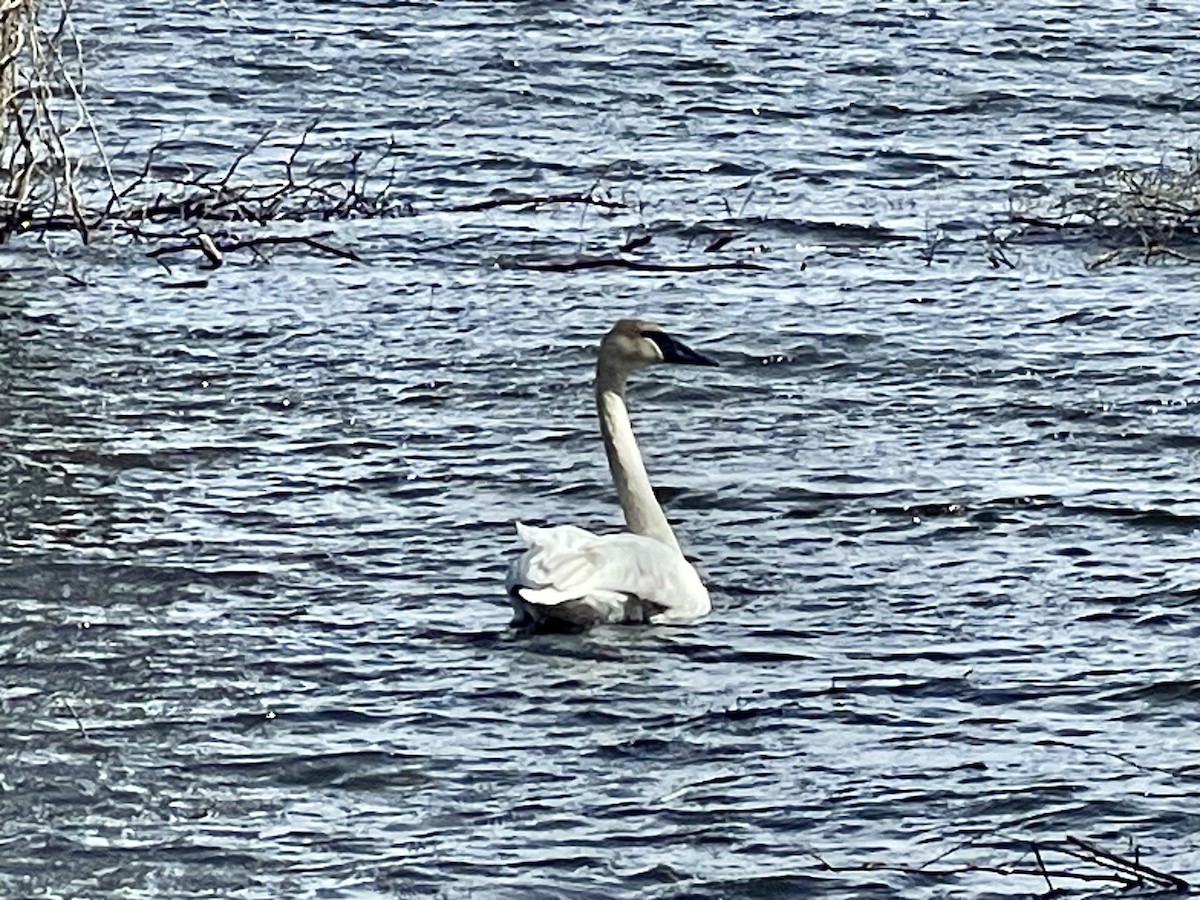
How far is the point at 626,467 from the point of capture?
12188 mm

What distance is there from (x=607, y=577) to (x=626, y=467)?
3.11ft

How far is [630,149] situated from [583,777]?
9629mm

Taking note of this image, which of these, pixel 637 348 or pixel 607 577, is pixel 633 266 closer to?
pixel 637 348

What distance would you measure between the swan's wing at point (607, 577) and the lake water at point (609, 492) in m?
0.12

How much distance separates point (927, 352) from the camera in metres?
14.9

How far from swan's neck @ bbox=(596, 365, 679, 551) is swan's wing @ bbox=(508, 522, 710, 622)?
318mm

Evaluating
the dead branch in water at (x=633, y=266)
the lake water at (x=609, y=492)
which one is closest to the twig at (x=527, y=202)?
the lake water at (x=609, y=492)

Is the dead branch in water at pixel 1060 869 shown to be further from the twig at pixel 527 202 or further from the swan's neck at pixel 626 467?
the twig at pixel 527 202

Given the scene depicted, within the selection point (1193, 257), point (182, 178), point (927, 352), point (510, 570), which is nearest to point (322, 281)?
point (182, 178)

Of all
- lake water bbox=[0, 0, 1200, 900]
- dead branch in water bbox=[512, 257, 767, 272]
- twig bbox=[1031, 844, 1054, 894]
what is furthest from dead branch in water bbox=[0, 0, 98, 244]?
twig bbox=[1031, 844, 1054, 894]

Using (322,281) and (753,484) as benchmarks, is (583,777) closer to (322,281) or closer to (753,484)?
(753,484)

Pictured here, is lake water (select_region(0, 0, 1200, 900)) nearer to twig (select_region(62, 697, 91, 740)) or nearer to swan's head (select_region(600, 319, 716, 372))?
twig (select_region(62, 697, 91, 740))

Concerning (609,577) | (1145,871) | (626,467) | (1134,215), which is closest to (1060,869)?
(1145,871)

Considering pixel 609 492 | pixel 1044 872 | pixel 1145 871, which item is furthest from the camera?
pixel 609 492
